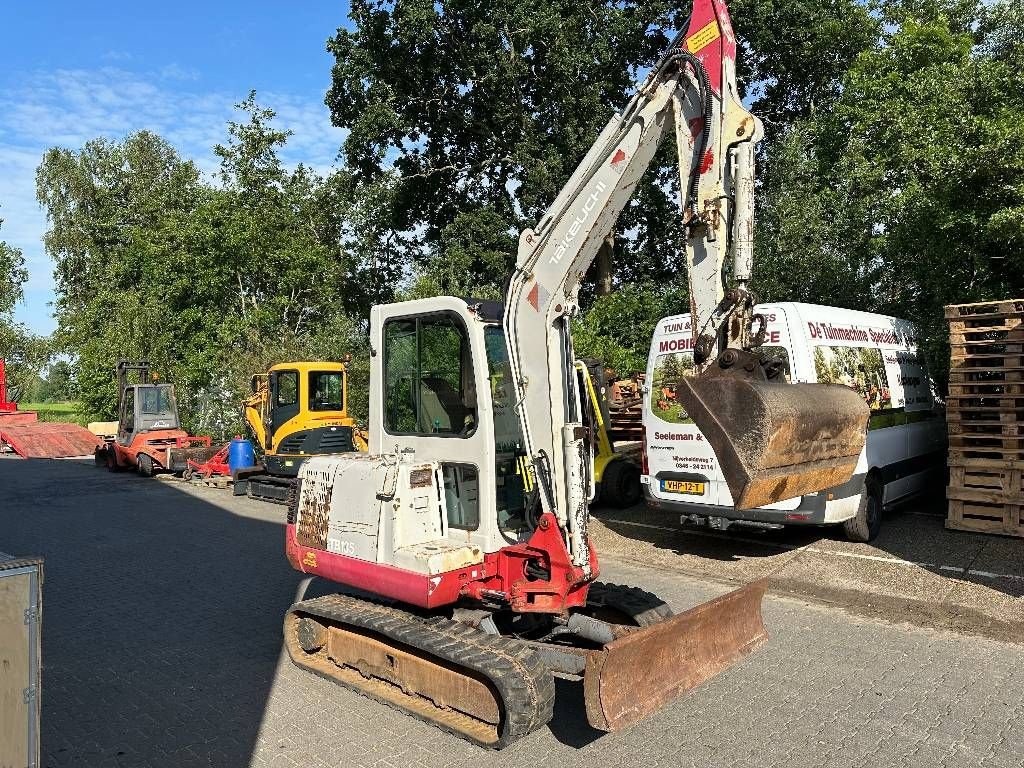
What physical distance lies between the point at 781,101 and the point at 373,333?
862 inches

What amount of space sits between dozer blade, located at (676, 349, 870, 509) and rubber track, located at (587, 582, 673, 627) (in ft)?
5.60

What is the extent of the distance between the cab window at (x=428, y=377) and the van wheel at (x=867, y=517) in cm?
557

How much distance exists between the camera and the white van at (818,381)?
26.5ft

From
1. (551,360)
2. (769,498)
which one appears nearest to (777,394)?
(769,498)

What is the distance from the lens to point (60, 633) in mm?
6664

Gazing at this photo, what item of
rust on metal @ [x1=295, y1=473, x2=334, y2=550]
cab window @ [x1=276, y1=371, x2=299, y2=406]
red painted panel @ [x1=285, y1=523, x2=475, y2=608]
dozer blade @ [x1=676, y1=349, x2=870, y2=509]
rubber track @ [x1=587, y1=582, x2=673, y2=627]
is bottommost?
rubber track @ [x1=587, y1=582, x2=673, y2=627]

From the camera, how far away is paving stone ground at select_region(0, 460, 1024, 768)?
4.33 meters

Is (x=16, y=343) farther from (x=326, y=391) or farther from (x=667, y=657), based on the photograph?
(x=667, y=657)

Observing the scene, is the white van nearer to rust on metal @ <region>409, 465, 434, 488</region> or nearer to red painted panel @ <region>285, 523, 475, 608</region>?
rust on metal @ <region>409, 465, 434, 488</region>

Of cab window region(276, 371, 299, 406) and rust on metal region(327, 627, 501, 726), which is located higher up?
cab window region(276, 371, 299, 406)

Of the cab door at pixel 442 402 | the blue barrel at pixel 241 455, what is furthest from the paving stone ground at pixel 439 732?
the blue barrel at pixel 241 455

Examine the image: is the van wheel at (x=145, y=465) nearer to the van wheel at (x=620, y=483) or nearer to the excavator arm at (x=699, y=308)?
the van wheel at (x=620, y=483)

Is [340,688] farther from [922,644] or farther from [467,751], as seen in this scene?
[922,644]

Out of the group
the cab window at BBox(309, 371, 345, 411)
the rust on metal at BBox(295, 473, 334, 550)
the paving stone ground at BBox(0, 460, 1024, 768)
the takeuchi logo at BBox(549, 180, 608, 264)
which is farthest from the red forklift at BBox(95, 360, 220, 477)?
the takeuchi logo at BBox(549, 180, 608, 264)
